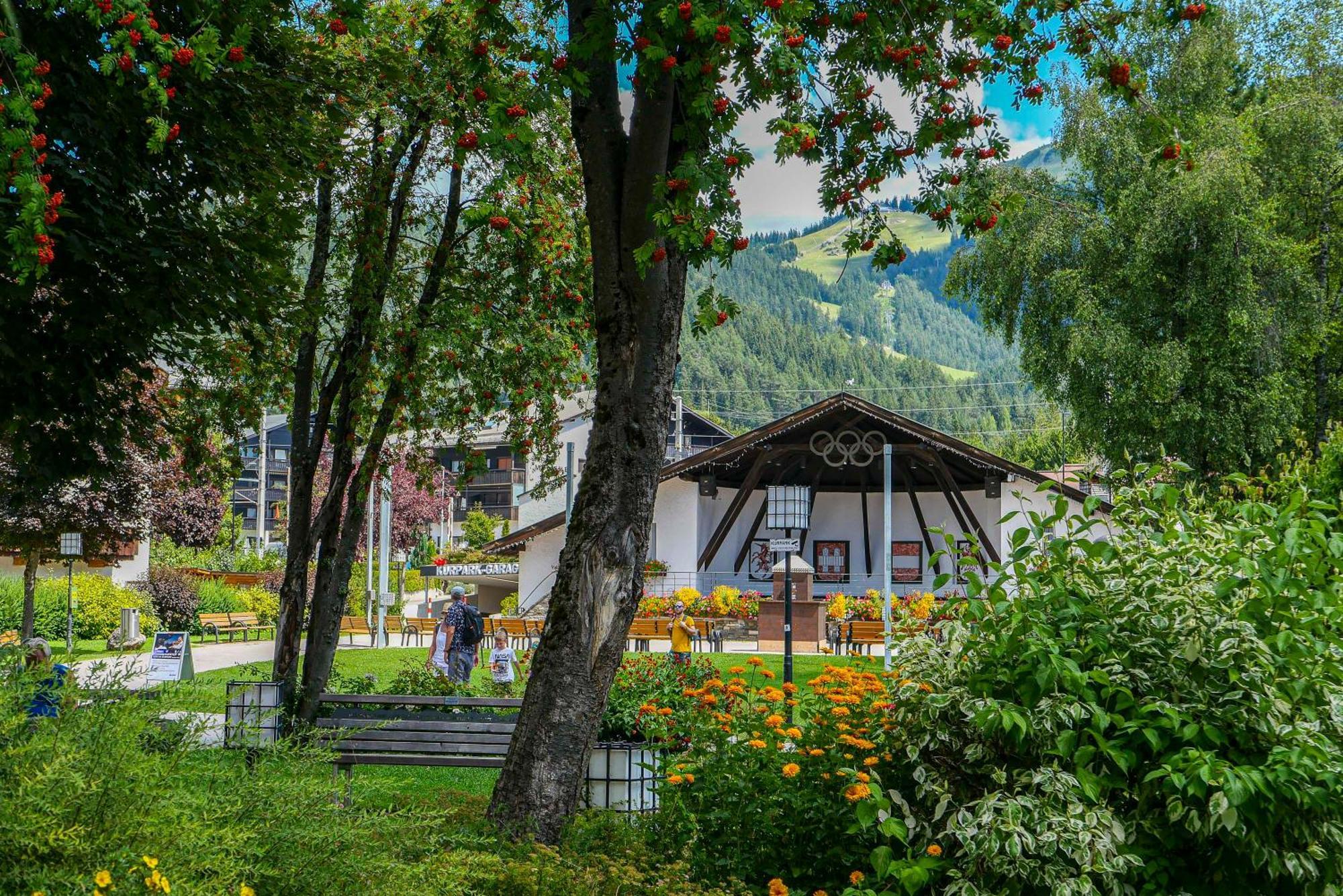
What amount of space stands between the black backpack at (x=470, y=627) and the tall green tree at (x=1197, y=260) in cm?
1386

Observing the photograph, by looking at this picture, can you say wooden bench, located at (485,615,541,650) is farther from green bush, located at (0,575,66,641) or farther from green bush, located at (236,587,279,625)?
green bush, located at (0,575,66,641)

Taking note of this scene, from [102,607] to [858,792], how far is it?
1033 inches

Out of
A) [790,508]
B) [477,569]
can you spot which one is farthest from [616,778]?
[477,569]

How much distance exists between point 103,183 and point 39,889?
17.7ft

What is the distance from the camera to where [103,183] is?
6738 millimetres

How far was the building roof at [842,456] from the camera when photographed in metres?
29.2

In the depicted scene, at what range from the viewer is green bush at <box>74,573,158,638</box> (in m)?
26.0

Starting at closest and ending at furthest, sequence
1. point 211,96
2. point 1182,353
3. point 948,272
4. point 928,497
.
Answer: point 211,96
point 1182,353
point 948,272
point 928,497

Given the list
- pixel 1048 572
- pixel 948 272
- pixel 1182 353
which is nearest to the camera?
pixel 1048 572

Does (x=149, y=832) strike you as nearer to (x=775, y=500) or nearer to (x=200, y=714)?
(x=200, y=714)

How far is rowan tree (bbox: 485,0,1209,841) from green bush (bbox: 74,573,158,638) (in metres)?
23.7

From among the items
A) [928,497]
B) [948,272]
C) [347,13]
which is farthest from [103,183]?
[928,497]

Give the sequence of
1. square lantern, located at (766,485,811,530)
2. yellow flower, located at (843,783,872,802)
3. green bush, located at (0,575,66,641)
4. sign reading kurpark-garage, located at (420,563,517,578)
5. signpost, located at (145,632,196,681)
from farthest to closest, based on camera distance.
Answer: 1. sign reading kurpark-garage, located at (420,563,517,578)
2. green bush, located at (0,575,66,641)
3. square lantern, located at (766,485,811,530)
4. signpost, located at (145,632,196,681)
5. yellow flower, located at (843,783,872,802)

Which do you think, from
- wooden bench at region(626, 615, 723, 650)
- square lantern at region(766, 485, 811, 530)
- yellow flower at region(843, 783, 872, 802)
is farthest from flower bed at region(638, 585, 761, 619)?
yellow flower at region(843, 783, 872, 802)
